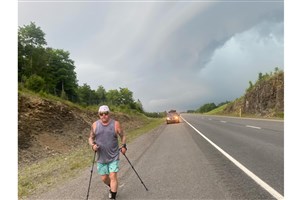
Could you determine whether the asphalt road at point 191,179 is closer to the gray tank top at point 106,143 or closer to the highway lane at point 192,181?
the highway lane at point 192,181

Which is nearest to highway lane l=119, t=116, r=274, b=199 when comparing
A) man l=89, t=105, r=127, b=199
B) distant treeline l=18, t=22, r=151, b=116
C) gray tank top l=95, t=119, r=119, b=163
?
man l=89, t=105, r=127, b=199

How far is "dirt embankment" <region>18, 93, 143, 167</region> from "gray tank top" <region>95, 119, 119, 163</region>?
9797mm

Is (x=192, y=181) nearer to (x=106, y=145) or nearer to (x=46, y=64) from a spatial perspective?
(x=106, y=145)

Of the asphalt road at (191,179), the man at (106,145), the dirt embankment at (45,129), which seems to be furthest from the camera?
the dirt embankment at (45,129)

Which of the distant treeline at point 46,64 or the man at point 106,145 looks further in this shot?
the distant treeline at point 46,64

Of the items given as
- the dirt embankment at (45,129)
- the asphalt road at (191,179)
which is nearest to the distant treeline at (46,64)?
the dirt embankment at (45,129)

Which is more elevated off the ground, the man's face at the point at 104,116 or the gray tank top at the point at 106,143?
the man's face at the point at 104,116

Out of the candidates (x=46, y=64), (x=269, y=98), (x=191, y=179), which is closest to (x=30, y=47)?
(x=46, y=64)

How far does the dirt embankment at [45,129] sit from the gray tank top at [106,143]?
32.1 feet

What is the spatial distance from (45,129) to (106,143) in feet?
50.9

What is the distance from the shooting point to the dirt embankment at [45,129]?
1808 cm

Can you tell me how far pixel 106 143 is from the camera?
7.21 metres

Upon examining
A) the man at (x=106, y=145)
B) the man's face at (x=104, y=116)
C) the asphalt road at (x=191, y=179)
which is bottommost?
the asphalt road at (x=191, y=179)

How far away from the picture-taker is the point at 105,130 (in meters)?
7.25
